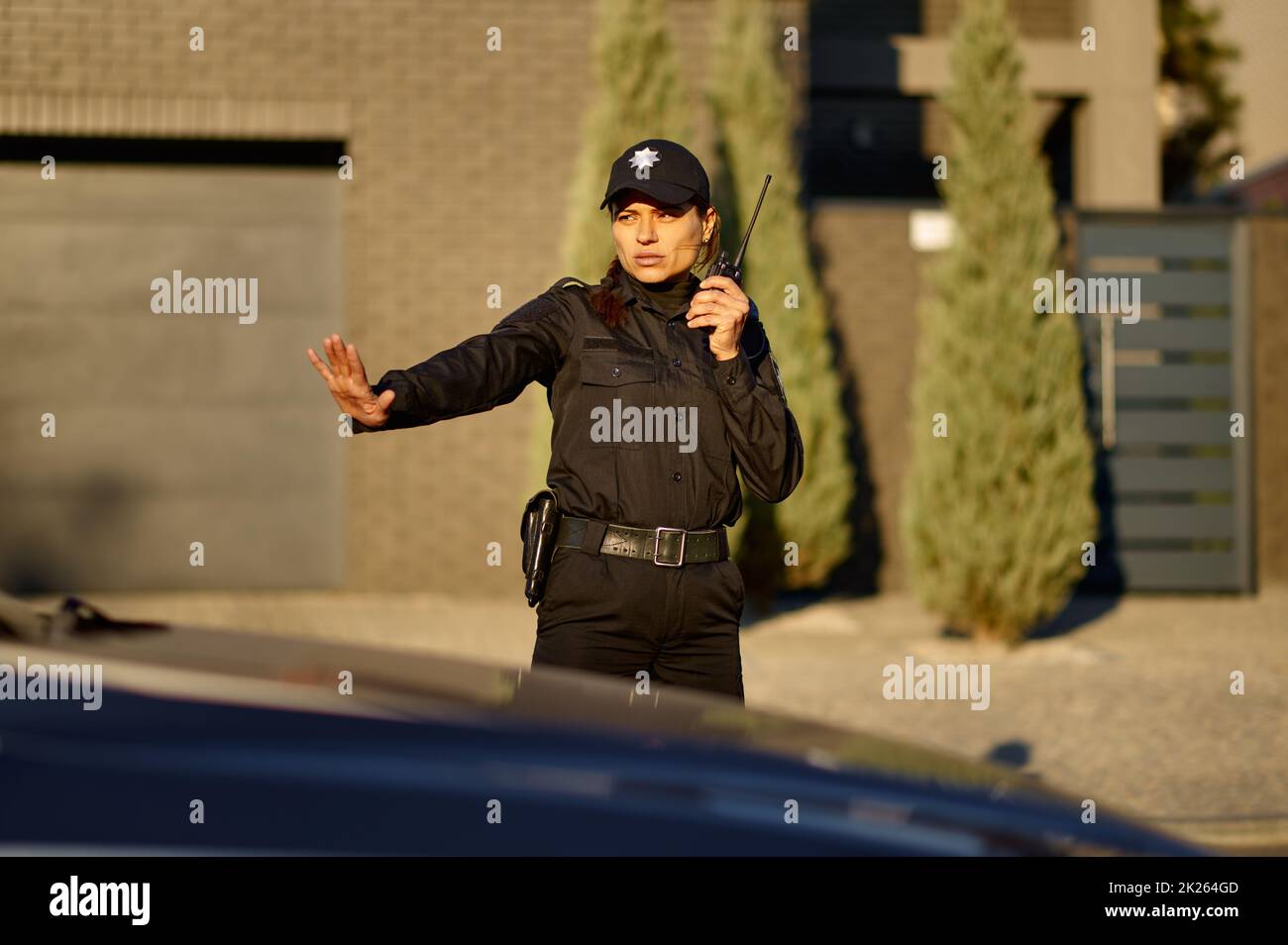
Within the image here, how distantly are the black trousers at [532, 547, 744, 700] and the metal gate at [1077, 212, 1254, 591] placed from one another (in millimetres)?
8580

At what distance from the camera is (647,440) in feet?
10.0

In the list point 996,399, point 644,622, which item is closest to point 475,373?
point 644,622

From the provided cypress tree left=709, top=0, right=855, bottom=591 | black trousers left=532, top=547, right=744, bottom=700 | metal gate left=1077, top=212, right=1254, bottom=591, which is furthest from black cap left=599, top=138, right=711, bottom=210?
metal gate left=1077, top=212, right=1254, bottom=591

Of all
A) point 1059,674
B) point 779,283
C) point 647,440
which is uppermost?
point 779,283

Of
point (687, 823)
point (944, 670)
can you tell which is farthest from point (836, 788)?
point (944, 670)

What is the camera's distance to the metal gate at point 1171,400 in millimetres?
11062

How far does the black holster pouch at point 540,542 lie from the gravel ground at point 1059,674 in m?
1.94

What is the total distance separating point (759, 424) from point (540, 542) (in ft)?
1.83

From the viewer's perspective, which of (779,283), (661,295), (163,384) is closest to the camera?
(661,295)

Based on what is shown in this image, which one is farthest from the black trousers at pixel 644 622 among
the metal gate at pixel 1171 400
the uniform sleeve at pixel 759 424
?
the metal gate at pixel 1171 400

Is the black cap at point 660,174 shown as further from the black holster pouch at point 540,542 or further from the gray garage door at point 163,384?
the gray garage door at point 163,384

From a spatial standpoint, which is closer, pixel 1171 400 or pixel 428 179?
pixel 428 179

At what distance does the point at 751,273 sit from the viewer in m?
9.91

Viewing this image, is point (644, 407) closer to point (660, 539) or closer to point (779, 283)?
point (660, 539)
